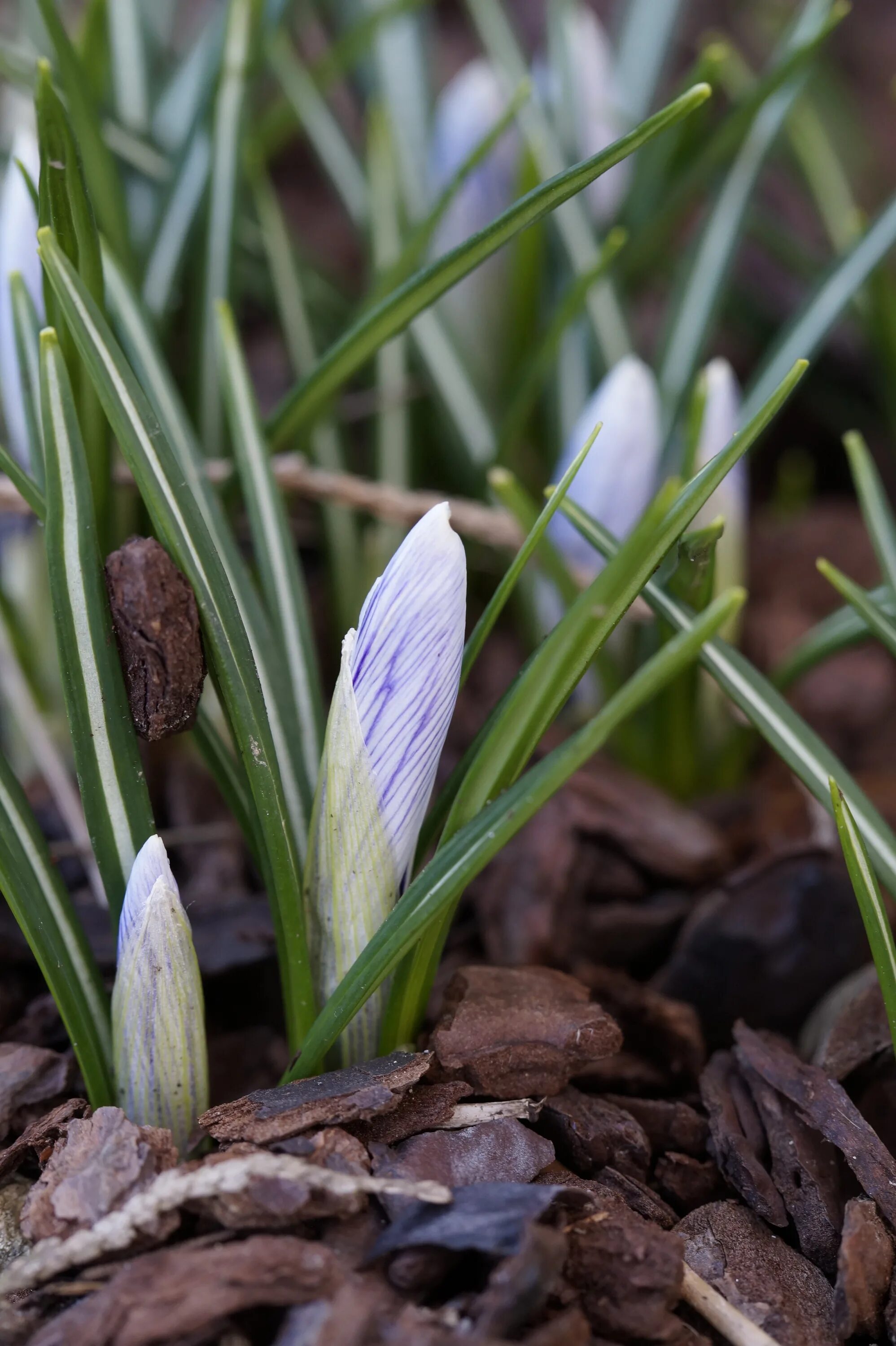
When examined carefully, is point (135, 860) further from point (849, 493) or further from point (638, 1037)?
point (849, 493)

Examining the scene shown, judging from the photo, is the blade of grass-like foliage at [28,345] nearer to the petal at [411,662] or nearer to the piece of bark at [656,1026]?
the petal at [411,662]

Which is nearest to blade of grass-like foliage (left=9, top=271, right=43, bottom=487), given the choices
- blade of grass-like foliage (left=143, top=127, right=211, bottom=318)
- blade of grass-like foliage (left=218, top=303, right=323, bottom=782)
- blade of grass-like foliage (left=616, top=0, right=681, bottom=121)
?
blade of grass-like foliage (left=218, top=303, right=323, bottom=782)

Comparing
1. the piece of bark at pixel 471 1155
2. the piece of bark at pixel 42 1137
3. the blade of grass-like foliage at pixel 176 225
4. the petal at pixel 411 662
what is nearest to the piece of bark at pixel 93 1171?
the piece of bark at pixel 42 1137

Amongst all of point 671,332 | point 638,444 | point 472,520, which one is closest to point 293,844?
point 472,520

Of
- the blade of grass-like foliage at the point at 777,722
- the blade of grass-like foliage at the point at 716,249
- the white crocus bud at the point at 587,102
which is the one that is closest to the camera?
the blade of grass-like foliage at the point at 777,722

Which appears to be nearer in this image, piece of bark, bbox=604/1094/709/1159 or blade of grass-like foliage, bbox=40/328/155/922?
blade of grass-like foliage, bbox=40/328/155/922

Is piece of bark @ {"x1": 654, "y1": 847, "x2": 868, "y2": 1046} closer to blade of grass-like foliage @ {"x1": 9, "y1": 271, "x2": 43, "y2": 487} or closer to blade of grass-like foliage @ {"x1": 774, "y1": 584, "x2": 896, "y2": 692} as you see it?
blade of grass-like foliage @ {"x1": 774, "y1": 584, "x2": 896, "y2": 692}
